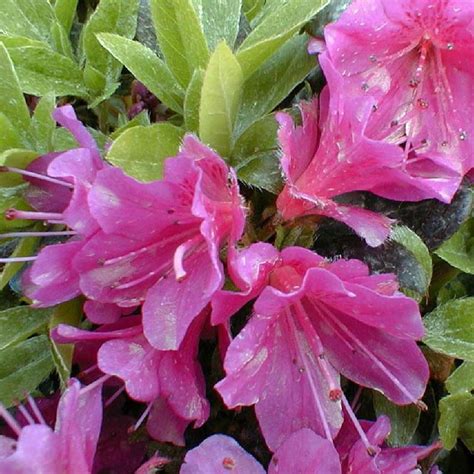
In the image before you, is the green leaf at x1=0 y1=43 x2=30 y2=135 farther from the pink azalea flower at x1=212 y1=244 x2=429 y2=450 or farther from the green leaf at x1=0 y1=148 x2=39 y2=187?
the pink azalea flower at x1=212 y1=244 x2=429 y2=450

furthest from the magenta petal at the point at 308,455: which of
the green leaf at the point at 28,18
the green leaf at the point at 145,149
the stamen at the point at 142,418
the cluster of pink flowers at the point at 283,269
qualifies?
the green leaf at the point at 28,18

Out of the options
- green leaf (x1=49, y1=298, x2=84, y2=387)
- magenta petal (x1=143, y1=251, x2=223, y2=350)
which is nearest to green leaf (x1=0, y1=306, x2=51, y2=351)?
green leaf (x1=49, y1=298, x2=84, y2=387)

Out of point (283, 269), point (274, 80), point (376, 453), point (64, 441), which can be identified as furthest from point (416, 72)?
point (64, 441)

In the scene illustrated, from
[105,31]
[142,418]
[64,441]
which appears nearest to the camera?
[64,441]

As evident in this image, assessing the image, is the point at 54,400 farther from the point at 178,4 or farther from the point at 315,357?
the point at 178,4

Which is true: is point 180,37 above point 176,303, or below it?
above

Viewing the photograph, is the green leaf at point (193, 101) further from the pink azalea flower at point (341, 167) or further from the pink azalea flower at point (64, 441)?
the pink azalea flower at point (64, 441)

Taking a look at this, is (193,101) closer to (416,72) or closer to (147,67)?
(147,67)
